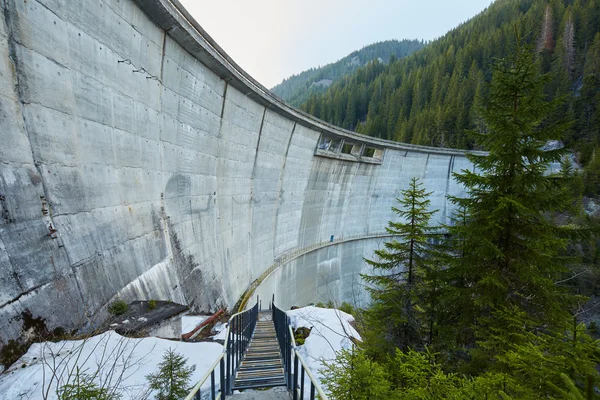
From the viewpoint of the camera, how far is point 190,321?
6.22m

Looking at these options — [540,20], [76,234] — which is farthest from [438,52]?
[76,234]

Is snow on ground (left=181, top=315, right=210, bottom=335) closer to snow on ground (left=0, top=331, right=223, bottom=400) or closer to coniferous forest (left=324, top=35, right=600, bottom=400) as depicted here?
snow on ground (left=0, top=331, right=223, bottom=400)

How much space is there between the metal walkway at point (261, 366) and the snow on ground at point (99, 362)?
0.63m

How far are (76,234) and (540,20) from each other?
8071cm

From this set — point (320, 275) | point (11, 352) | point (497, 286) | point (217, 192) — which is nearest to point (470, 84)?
point (320, 275)

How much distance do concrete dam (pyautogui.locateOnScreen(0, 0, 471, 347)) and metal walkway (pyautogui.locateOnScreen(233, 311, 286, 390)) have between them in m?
2.31

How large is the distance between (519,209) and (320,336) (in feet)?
17.9

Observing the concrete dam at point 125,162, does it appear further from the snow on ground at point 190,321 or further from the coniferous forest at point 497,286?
the coniferous forest at point 497,286

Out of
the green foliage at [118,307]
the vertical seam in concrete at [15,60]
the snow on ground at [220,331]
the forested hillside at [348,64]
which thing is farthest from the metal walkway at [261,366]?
the forested hillside at [348,64]

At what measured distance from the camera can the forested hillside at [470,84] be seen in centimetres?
4075

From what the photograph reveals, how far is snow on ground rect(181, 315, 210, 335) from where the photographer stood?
19.0 ft

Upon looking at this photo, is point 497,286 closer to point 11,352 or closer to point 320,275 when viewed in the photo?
point 11,352

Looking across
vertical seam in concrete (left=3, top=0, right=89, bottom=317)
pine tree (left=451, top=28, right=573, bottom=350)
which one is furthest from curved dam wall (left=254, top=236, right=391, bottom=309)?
vertical seam in concrete (left=3, top=0, right=89, bottom=317)

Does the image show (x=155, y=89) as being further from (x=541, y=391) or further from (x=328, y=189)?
(x=328, y=189)
